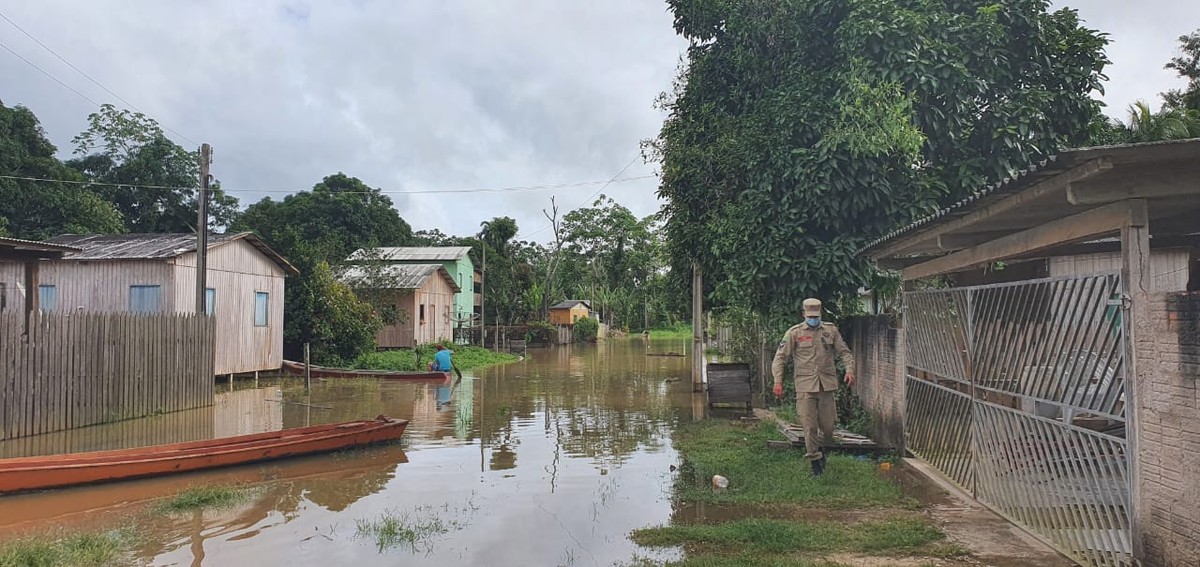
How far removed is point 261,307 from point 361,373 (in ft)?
11.6

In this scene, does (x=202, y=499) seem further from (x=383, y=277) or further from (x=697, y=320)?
(x=383, y=277)

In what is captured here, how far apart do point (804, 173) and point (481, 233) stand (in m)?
40.0

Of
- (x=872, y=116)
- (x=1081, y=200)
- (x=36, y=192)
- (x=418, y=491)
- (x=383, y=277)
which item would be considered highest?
(x=36, y=192)

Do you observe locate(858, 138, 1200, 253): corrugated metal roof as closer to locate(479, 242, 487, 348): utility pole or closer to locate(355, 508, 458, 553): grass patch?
locate(355, 508, 458, 553): grass patch

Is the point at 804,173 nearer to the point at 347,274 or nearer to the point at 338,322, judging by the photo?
the point at 338,322

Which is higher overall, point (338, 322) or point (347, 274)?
point (347, 274)

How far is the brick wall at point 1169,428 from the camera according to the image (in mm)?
4066

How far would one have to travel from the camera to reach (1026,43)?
1213 centimetres

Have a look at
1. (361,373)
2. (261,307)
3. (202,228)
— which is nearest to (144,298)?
(261,307)

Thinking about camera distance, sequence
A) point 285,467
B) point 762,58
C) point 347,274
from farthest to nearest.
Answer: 1. point 347,274
2. point 762,58
3. point 285,467

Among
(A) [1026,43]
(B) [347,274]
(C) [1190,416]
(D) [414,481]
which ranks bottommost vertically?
(D) [414,481]

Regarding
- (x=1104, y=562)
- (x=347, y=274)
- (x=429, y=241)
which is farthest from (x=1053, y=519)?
(x=429, y=241)

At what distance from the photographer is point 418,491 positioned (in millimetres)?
8648

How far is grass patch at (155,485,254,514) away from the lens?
7.78 m
